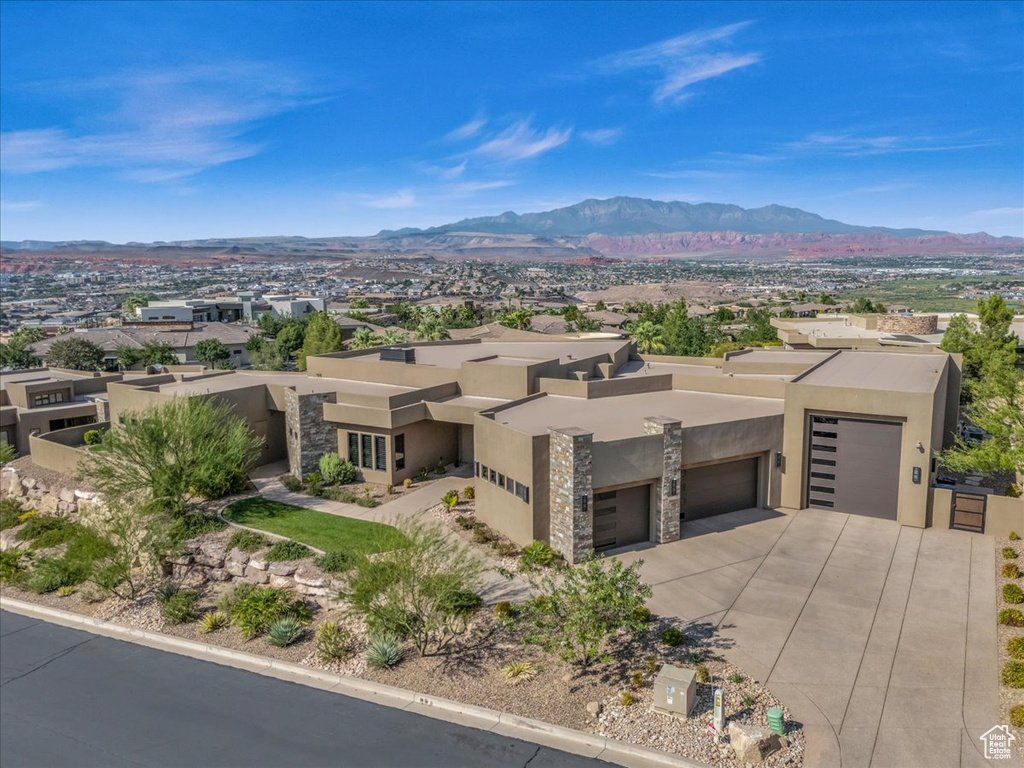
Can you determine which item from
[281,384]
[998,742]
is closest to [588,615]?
[998,742]

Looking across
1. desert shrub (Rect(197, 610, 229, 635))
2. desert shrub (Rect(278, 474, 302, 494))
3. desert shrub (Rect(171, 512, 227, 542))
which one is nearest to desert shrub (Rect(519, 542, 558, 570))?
desert shrub (Rect(197, 610, 229, 635))

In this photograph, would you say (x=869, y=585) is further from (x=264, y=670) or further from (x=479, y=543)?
(x=264, y=670)

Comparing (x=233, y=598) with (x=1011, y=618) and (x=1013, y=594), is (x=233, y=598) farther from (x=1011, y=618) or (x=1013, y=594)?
(x=1013, y=594)

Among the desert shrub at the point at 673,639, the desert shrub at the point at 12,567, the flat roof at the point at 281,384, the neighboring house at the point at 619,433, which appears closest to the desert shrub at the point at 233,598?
the neighboring house at the point at 619,433

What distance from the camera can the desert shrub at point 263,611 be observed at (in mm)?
19484

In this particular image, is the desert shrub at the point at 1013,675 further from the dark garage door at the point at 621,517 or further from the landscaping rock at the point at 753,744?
the dark garage door at the point at 621,517

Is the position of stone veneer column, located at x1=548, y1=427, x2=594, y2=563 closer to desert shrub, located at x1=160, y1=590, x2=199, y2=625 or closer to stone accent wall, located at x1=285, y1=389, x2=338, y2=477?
desert shrub, located at x1=160, y1=590, x2=199, y2=625

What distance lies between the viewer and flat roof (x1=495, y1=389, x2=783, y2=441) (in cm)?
2475

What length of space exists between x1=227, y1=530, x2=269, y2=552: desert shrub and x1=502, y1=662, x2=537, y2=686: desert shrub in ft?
35.1

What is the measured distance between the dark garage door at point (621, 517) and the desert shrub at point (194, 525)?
13741mm

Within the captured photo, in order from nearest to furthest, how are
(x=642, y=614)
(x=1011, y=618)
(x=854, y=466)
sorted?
(x=1011, y=618) → (x=642, y=614) → (x=854, y=466)

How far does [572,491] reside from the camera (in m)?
20.8

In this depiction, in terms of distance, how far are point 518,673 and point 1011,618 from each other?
12.1 meters

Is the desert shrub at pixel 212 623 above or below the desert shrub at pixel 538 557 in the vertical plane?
below
